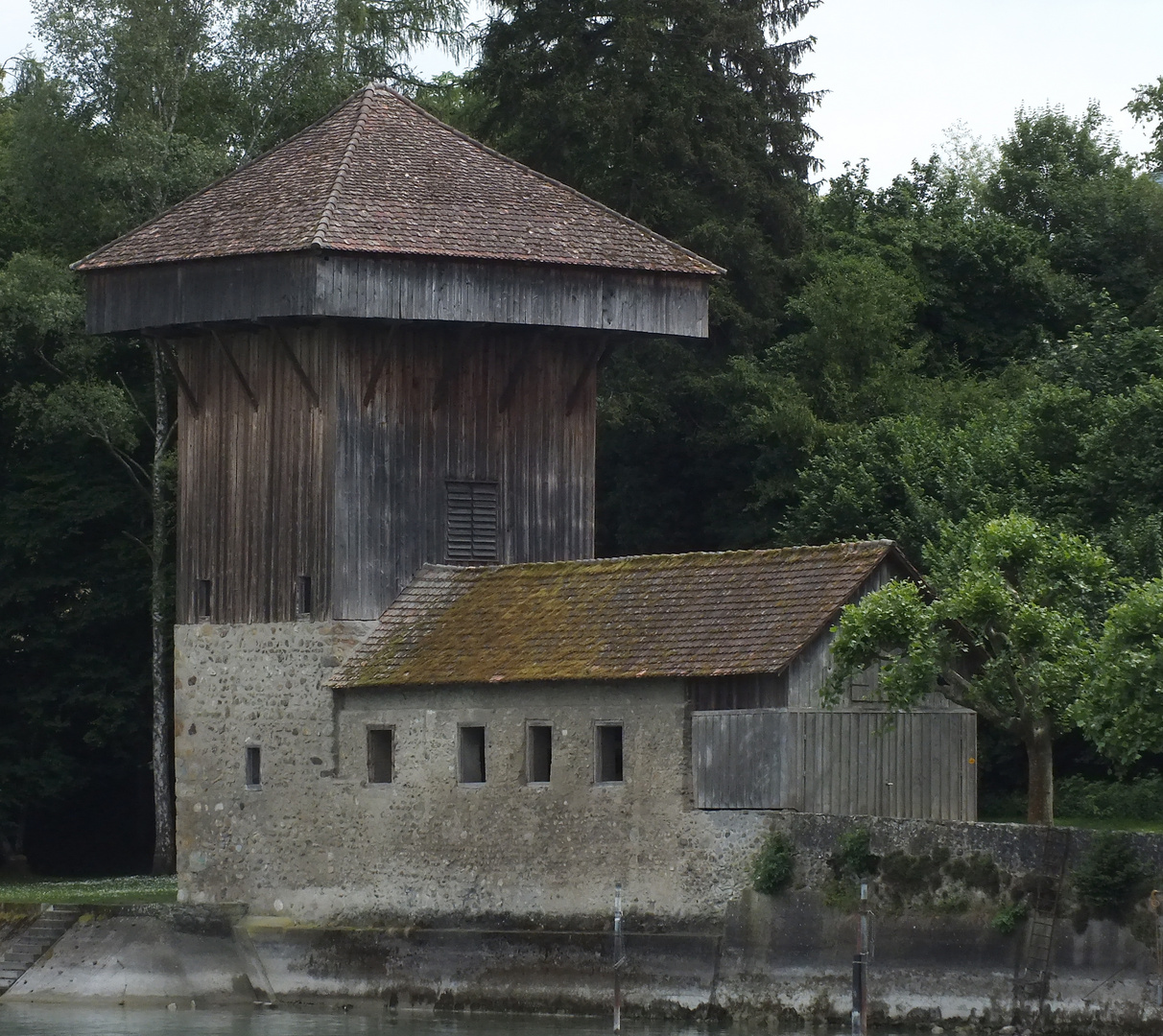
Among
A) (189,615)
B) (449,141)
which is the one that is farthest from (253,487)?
(449,141)

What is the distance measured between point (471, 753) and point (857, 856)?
6806mm

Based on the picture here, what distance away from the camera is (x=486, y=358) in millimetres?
39500

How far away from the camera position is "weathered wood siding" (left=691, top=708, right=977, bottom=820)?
32625 mm

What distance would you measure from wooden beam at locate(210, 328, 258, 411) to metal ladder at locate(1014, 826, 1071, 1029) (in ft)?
48.5

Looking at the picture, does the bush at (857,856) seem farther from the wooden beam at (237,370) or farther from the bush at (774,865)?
the wooden beam at (237,370)

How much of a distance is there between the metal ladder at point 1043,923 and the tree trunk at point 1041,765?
3116mm

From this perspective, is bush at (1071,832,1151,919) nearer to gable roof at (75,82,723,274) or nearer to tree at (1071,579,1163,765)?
tree at (1071,579,1163,765)

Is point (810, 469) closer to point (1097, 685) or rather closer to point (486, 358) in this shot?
point (486, 358)

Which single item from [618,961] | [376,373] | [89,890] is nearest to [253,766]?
[376,373]

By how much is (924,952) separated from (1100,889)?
8.32 ft

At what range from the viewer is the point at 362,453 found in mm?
38250

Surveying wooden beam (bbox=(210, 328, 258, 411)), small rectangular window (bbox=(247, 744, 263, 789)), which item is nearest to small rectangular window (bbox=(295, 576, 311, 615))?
small rectangular window (bbox=(247, 744, 263, 789))

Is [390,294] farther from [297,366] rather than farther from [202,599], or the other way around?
[202,599]

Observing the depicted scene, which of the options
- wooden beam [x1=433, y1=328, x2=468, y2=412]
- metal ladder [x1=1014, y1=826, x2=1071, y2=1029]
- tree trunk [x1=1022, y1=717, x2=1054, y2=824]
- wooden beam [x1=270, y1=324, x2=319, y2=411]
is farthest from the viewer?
wooden beam [x1=433, y1=328, x2=468, y2=412]
